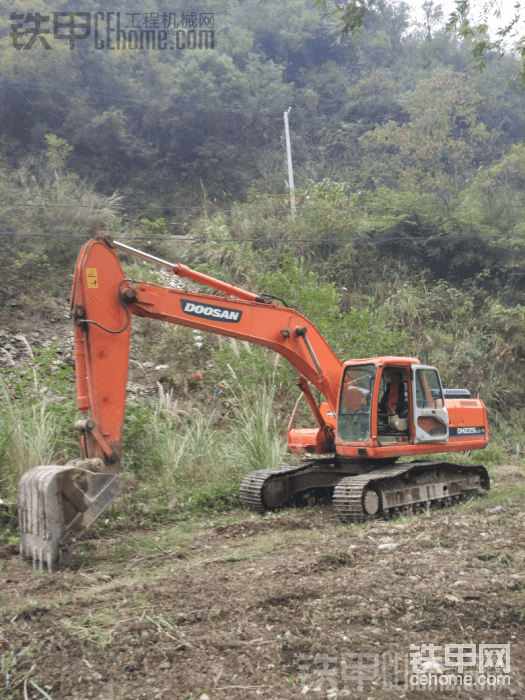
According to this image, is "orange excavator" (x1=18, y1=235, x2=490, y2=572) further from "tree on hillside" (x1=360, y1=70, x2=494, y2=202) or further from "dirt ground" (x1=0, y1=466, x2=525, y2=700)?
"tree on hillside" (x1=360, y1=70, x2=494, y2=202)

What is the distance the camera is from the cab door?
7633 millimetres

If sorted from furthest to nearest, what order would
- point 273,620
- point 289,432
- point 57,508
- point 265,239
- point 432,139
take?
1. point 432,139
2. point 265,239
3. point 289,432
4. point 57,508
5. point 273,620

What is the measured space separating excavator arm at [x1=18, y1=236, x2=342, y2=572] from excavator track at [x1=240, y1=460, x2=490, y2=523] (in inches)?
69.7

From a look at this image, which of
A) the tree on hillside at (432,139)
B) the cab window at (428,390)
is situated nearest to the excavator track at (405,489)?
the cab window at (428,390)

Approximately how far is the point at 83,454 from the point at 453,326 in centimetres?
1462

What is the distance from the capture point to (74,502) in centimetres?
512

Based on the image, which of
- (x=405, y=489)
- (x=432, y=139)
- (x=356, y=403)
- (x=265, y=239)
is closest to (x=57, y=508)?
(x=356, y=403)

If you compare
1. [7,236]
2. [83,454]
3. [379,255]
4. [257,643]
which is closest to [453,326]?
[379,255]

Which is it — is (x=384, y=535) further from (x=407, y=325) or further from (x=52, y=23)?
(x=52, y=23)

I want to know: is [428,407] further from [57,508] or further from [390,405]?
[57,508]

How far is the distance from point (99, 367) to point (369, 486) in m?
3.33

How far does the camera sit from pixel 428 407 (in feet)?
25.6

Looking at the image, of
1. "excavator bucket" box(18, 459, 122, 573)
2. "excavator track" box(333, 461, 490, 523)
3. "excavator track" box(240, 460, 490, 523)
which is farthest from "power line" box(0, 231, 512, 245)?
"excavator bucket" box(18, 459, 122, 573)

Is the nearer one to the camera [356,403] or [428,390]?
[356,403]
